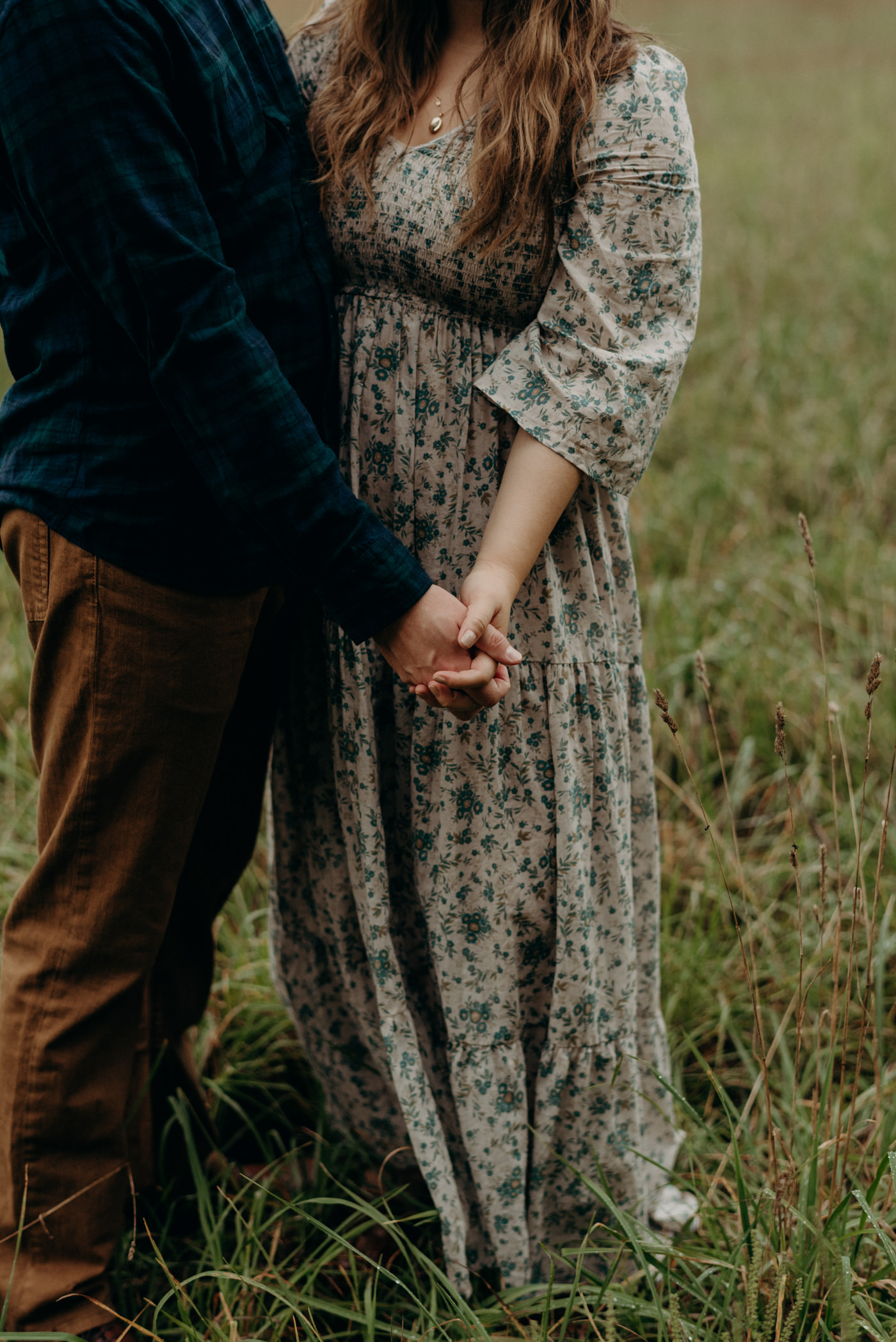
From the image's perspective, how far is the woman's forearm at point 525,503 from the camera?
1.30 m

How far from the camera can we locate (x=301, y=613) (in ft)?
5.13

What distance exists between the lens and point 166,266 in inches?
42.3

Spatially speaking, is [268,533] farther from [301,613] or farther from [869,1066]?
[869,1066]

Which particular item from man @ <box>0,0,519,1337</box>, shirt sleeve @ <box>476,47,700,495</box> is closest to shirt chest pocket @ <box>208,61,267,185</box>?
man @ <box>0,0,519,1337</box>

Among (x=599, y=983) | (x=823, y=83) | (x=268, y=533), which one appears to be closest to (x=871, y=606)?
(x=599, y=983)

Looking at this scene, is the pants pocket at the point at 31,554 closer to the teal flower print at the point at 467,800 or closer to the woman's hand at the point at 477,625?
the woman's hand at the point at 477,625

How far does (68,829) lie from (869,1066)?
1.52 metres

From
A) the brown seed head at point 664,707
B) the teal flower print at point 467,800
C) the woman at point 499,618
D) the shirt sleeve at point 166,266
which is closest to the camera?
the shirt sleeve at point 166,266

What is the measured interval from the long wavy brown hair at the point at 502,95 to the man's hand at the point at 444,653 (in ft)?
1.44

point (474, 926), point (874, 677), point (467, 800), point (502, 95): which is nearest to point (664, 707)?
point (874, 677)

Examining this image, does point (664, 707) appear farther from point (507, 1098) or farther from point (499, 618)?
point (507, 1098)

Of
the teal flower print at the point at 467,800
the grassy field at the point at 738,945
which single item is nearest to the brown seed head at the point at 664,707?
the grassy field at the point at 738,945

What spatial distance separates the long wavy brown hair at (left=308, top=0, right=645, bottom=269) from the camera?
1.24 meters

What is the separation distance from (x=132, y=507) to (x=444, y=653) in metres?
0.39
